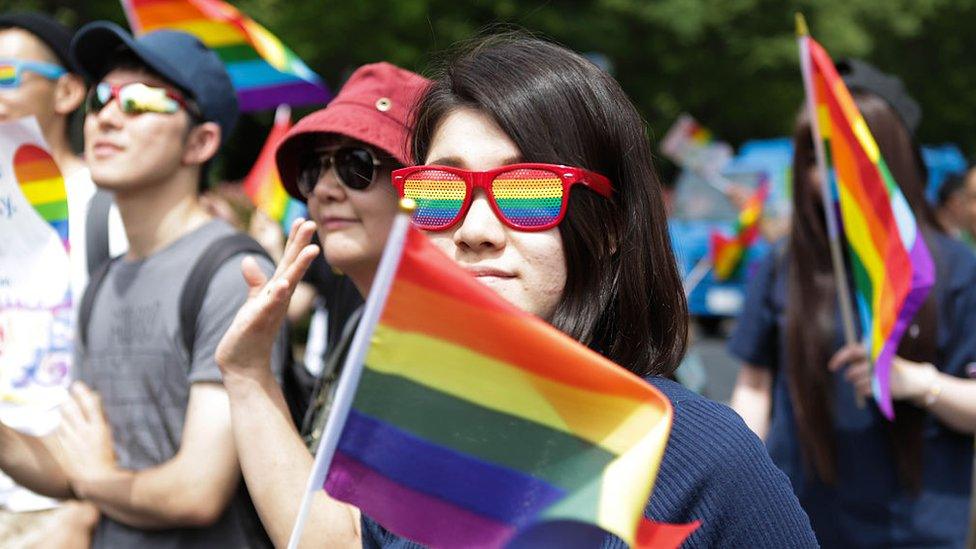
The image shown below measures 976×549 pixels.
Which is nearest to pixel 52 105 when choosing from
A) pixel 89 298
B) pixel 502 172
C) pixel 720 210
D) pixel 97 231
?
pixel 97 231

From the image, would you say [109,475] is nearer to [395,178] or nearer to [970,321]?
[395,178]

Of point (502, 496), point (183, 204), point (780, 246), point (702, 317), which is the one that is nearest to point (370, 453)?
point (502, 496)

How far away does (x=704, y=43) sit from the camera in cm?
2725

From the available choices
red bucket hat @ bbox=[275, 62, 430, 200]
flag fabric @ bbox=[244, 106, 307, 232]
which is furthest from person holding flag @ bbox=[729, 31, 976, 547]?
flag fabric @ bbox=[244, 106, 307, 232]

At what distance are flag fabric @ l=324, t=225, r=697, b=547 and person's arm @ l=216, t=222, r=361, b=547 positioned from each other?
2.40 ft

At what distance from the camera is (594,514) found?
147 cm

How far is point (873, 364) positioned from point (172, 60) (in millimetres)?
2084

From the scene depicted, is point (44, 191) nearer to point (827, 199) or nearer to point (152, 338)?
point (152, 338)

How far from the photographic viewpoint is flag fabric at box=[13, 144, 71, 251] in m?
2.88

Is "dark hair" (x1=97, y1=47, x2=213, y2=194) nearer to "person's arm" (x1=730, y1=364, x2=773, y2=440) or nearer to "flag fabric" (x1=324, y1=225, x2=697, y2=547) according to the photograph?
"person's arm" (x1=730, y1=364, x2=773, y2=440)

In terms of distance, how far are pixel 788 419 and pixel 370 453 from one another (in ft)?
8.11

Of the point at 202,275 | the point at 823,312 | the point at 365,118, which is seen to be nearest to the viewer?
the point at 365,118

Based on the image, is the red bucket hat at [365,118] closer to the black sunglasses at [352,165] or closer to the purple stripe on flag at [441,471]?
the black sunglasses at [352,165]

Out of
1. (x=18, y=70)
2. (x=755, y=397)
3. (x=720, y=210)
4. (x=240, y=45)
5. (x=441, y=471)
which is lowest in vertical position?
(x=720, y=210)
